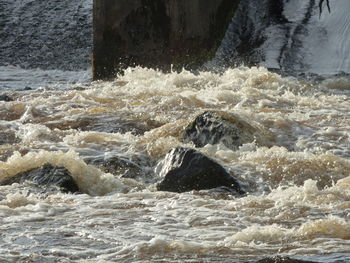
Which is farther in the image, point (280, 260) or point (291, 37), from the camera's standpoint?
point (291, 37)

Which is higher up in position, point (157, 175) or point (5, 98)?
point (157, 175)

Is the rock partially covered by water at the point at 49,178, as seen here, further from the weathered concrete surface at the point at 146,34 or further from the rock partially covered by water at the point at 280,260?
the weathered concrete surface at the point at 146,34

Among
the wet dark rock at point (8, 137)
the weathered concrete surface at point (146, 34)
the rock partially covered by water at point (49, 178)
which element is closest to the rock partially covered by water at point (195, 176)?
the rock partially covered by water at point (49, 178)

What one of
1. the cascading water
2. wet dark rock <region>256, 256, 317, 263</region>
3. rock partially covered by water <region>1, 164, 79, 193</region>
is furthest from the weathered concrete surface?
wet dark rock <region>256, 256, 317, 263</region>

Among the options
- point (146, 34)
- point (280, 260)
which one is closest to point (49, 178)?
point (280, 260)

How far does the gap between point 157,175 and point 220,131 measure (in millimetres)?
1045

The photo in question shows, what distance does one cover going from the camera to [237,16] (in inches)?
579

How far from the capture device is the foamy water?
4996 millimetres

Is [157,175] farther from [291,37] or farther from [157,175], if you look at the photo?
[291,37]

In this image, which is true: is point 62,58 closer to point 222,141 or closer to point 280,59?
point 280,59

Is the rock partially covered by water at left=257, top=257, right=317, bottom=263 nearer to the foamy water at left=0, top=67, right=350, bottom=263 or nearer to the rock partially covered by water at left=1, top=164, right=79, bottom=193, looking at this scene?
the foamy water at left=0, top=67, right=350, bottom=263

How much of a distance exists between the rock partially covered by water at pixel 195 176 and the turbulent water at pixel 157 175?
13 centimetres

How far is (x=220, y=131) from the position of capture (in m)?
8.11

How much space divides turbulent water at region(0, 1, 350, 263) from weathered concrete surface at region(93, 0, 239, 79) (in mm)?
660
